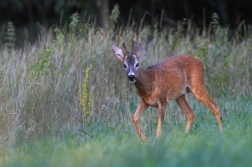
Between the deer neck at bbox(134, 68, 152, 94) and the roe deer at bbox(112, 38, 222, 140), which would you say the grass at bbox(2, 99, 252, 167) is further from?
the deer neck at bbox(134, 68, 152, 94)

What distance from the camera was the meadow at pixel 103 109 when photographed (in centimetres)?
773

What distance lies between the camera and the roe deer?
10.6 meters

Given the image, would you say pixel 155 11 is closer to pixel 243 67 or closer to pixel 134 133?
pixel 243 67

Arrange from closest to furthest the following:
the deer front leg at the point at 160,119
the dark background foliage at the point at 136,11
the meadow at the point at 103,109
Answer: the meadow at the point at 103,109 → the deer front leg at the point at 160,119 → the dark background foliage at the point at 136,11

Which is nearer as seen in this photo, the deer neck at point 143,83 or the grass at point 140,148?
the grass at point 140,148

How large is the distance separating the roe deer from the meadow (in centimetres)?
24

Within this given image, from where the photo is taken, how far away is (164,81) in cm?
1112

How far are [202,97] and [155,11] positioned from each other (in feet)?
52.7

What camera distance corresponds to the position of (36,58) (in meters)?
12.2

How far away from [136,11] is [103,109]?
13.0 metres

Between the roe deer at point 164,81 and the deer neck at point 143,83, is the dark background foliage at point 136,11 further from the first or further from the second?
the deer neck at point 143,83

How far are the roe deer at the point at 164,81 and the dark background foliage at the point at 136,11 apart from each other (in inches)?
441

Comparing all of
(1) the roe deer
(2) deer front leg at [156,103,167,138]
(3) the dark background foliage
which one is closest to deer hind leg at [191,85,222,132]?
(1) the roe deer

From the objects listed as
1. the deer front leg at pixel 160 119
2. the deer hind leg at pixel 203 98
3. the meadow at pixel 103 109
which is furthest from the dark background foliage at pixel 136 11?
the deer front leg at pixel 160 119
